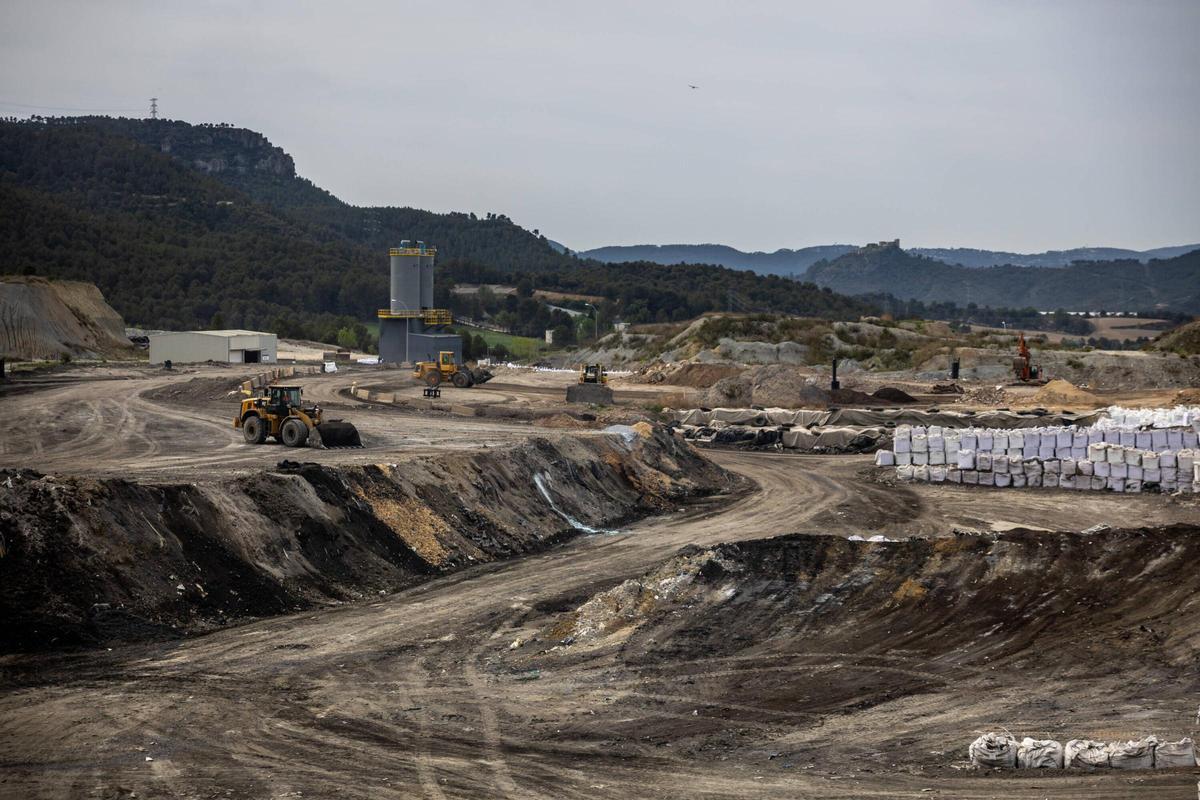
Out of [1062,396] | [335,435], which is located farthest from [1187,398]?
[335,435]

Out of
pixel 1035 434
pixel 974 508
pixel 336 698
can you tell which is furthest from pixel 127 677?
pixel 1035 434

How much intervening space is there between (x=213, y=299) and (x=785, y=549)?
122 metres

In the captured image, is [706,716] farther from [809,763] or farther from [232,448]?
[232,448]

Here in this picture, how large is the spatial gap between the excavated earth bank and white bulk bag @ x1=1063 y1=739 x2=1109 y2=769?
1.00 m

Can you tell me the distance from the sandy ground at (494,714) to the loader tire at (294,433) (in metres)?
11.6

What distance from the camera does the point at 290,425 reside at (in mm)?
32844

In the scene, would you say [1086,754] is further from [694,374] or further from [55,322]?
[55,322]

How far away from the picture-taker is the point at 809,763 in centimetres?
1232

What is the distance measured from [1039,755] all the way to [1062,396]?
4478 cm

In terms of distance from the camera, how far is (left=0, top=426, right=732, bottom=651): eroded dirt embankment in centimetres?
1758

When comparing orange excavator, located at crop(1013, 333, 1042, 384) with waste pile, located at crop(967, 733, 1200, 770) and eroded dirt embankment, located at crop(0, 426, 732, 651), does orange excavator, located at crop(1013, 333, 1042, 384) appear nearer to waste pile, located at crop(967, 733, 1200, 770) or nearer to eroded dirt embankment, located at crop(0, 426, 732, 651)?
eroded dirt embankment, located at crop(0, 426, 732, 651)

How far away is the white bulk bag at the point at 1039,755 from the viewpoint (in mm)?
11602

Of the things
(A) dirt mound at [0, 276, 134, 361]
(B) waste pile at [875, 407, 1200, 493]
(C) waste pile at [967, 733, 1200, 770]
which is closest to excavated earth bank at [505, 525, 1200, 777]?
(C) waste pile at [967, 733, 1200, 770]

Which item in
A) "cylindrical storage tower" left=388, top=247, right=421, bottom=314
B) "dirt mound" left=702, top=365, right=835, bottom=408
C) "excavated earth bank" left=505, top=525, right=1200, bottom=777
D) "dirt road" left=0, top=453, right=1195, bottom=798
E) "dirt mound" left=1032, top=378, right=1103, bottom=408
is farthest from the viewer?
"cylindrical storage tower" left=388, top=247, right=421, bottom=314
